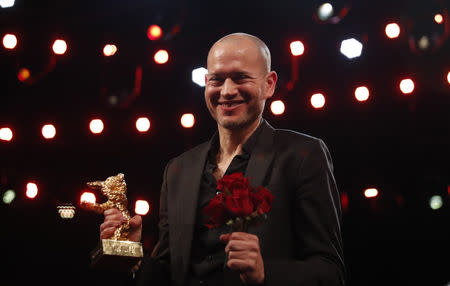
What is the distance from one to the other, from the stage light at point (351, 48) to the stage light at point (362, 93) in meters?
0.21

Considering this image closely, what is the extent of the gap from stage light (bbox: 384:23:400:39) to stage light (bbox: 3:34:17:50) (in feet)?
7.92

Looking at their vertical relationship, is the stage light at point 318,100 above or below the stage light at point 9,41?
below

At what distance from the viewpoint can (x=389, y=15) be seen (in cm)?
283

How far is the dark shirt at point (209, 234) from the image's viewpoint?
1563 mm

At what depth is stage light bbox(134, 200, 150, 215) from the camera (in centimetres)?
296

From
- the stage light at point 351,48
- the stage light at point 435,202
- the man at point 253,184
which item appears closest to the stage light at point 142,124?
the man at point 253,184

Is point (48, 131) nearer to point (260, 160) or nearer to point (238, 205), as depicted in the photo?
Answer: point (260, 160)

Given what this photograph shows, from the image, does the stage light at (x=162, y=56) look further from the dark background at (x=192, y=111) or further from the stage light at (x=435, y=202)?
the stage light at (x=435, y=202)

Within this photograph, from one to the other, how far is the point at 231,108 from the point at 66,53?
186 cm

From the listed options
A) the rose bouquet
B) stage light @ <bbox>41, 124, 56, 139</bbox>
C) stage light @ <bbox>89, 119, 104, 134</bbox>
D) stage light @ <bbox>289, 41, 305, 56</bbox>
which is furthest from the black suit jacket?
stage light @ <bbox>41, 124, 56, 139</bbox>

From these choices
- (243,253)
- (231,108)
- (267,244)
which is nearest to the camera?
(243,253)

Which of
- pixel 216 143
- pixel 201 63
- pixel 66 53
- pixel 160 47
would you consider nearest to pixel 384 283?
pixel 216 143

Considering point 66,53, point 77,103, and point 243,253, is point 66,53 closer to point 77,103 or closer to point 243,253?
point 77,103

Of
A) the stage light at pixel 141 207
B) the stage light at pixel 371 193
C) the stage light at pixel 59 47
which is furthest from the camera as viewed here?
the stage light at pixel 59 47
